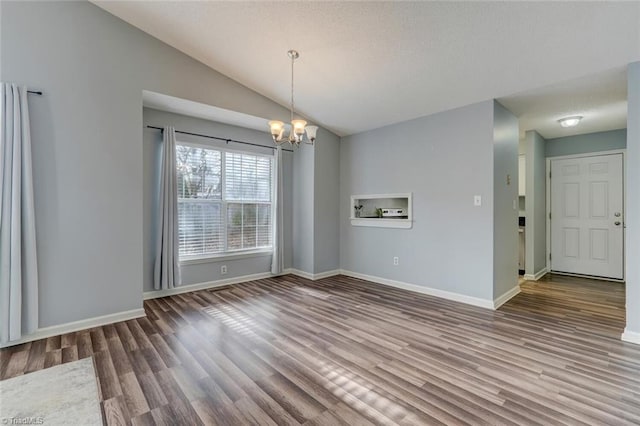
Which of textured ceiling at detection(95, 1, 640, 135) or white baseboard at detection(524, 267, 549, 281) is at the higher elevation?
textured ceiling at detection(95, 1, 640, 135)

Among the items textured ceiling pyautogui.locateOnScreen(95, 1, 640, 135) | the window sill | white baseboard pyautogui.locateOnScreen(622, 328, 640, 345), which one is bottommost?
white baseboard pyautogui.locateOnScreen(622, 328, 640, 345)

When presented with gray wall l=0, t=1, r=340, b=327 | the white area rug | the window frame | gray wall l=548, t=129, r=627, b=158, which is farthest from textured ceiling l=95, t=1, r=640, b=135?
the white area rug

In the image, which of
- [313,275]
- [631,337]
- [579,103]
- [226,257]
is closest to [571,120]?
[579,103]

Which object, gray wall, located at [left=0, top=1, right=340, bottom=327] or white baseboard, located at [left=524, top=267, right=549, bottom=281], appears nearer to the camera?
gray wall, located at [left=0, top=1, right=340, bottom=327]

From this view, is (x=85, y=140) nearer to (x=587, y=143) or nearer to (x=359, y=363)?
(x=359, y=363)

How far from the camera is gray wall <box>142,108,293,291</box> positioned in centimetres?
397

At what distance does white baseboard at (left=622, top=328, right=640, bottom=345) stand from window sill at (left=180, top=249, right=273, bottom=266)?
4520mm

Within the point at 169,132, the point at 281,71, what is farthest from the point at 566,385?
the point at 169,132

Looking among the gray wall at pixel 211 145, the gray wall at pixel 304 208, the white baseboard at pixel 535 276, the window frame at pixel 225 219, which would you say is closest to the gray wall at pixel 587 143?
the white baseboard at pixel 535 276

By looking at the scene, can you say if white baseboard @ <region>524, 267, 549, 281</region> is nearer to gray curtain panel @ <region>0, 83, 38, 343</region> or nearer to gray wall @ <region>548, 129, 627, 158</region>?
gray wall @ <region>548, 129, 627, 158</region>

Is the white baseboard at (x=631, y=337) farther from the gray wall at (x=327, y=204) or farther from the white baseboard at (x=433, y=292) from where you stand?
the gray wall at (x=327, y=204)

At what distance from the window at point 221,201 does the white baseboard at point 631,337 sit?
458cm

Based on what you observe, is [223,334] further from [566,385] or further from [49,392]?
[566,385]

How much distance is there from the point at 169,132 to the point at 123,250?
170cm
